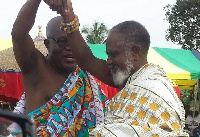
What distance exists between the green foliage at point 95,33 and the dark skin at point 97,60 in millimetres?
31281

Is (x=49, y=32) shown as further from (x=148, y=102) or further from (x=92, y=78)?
(x=148, y=102)

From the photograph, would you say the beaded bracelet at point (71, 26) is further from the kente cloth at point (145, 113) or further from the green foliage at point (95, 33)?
the green foliage at point (95, 33)

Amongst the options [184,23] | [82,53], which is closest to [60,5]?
[82,53]

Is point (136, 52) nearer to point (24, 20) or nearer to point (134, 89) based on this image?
point (134, 89)

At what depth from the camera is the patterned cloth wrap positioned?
270 cm

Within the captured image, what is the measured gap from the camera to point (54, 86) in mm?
2857

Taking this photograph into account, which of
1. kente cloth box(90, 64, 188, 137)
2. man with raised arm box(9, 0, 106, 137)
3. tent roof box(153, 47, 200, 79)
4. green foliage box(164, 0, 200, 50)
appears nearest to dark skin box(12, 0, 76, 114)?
man with raised arm box(9, 0, 106, 137)

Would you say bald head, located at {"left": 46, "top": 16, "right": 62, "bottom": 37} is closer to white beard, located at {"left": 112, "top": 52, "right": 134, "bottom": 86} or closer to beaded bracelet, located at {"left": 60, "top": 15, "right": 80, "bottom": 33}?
beaded bracelet, located at {"left": 60, "top": 15, "right": 80, "bottom": 33}

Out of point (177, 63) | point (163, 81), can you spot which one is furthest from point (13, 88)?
point (163, 81)

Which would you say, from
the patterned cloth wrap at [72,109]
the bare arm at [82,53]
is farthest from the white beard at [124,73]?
the patterned cloth wrap at [72,109]

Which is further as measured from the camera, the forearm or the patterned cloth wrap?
the patterned cloth wrap

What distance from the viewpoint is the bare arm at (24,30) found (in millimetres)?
2555

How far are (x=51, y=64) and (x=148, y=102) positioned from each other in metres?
1.03

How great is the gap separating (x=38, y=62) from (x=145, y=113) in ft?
3.28
